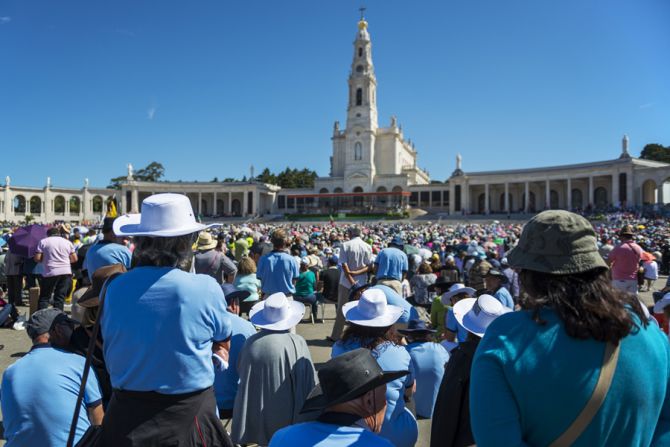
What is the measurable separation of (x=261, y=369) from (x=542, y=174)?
6337 centimetres

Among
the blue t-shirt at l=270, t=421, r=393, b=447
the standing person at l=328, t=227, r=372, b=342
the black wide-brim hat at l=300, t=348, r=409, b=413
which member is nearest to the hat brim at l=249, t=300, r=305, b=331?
the black wide-brim hat at l=300, t=348, r=409, b=413

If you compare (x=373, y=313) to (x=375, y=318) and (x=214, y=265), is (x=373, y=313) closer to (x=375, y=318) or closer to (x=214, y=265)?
(x=375, y=318)

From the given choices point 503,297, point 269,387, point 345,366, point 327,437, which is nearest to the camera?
point 327,437

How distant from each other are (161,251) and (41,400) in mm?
1437

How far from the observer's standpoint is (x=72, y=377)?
9.66 feet

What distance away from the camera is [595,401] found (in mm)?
1452

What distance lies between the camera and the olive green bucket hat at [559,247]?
164 centimetres

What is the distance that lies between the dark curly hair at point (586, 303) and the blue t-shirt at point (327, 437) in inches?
32.1

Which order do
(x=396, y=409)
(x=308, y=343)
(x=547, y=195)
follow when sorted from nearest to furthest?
(x=396, y=409) < (x=308, y=343) < (x=547, y=195)

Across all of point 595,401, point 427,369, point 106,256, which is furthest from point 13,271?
point 595,401

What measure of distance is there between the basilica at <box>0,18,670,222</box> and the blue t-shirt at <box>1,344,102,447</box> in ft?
193

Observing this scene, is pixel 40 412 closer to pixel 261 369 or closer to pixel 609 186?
pixel 261 369

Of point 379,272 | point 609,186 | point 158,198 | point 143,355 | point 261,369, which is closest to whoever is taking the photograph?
point 143,355

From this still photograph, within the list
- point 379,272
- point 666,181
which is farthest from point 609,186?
point 379,272
